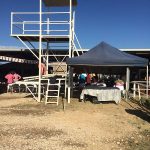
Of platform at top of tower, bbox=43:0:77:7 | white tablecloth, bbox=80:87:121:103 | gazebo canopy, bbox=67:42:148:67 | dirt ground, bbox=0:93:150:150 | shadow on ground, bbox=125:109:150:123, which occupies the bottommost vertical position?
dirt ground, bbox=0:93:150:150

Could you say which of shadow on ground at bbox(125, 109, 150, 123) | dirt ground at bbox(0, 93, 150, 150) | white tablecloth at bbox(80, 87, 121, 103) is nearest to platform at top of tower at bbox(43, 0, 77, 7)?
white tablecloth at bbox(80, 87, 121, 103)

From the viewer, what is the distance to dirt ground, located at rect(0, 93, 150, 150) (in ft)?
28.8

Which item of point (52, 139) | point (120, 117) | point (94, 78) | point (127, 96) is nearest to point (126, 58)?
point (127, 96)

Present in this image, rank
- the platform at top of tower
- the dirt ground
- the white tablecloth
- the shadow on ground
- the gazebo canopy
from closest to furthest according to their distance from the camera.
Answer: the dirt ground → the shadow on ground → the gazebo canopy → the white tablecloth → the platform at top of tower

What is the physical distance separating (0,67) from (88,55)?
1860 cm

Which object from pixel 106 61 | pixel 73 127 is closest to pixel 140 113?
pixel 106 61

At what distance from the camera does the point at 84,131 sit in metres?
10.4

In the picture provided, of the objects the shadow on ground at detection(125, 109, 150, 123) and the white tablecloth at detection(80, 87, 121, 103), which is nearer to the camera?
the shadow on ground at detection(125, 109, 150, 123)

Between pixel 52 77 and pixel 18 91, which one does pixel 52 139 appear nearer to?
pixel 52 77

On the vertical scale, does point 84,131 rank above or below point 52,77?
below

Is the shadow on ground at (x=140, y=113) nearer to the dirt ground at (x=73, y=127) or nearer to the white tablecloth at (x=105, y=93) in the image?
the dirt ground at (x=73, y=127)

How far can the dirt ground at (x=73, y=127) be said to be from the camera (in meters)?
8.77

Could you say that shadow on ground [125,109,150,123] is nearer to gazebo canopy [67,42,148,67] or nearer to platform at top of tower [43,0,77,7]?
gazebo canopy [67,42,148,67]

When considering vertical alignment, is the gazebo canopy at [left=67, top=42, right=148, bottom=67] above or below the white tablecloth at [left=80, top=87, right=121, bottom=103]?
above
